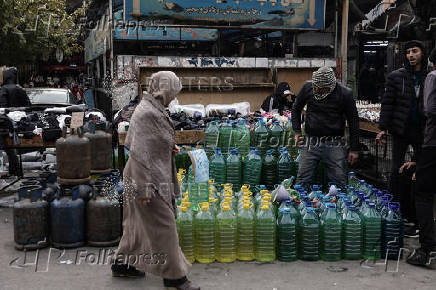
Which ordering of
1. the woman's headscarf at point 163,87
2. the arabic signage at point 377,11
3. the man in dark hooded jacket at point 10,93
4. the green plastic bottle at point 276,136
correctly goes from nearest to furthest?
1. the woman's headscarf at point 163,87
2. the green plastic bottle at point 276,136
3. the man in dark hooded jacket at point 10,93
4. the arabic signage at point 377,11

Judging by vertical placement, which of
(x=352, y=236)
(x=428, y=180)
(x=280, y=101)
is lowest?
(x=352, y=236)

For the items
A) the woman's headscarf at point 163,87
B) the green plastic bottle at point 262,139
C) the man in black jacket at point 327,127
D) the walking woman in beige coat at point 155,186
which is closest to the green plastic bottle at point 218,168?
the green plastic bottle at point 262,139

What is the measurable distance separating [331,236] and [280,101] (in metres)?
5.61

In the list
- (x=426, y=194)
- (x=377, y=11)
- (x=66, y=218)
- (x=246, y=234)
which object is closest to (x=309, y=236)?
(x=246, y=234)

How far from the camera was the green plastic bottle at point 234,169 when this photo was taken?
284 inches

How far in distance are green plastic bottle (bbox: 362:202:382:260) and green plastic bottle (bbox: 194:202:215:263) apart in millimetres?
1761

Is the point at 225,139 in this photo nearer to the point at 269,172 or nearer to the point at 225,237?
the point at 269,172

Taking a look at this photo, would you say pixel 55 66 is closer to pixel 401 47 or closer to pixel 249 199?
pixel 401 47

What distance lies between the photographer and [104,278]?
17.2 ft

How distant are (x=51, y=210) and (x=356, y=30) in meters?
12.5

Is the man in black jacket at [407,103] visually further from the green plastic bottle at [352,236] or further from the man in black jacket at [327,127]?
the green plastic bottle at [352,236]

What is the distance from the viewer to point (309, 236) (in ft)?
18.7

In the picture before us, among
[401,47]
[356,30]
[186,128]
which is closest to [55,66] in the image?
[356,30]

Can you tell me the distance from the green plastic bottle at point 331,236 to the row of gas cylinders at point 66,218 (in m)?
2.49
